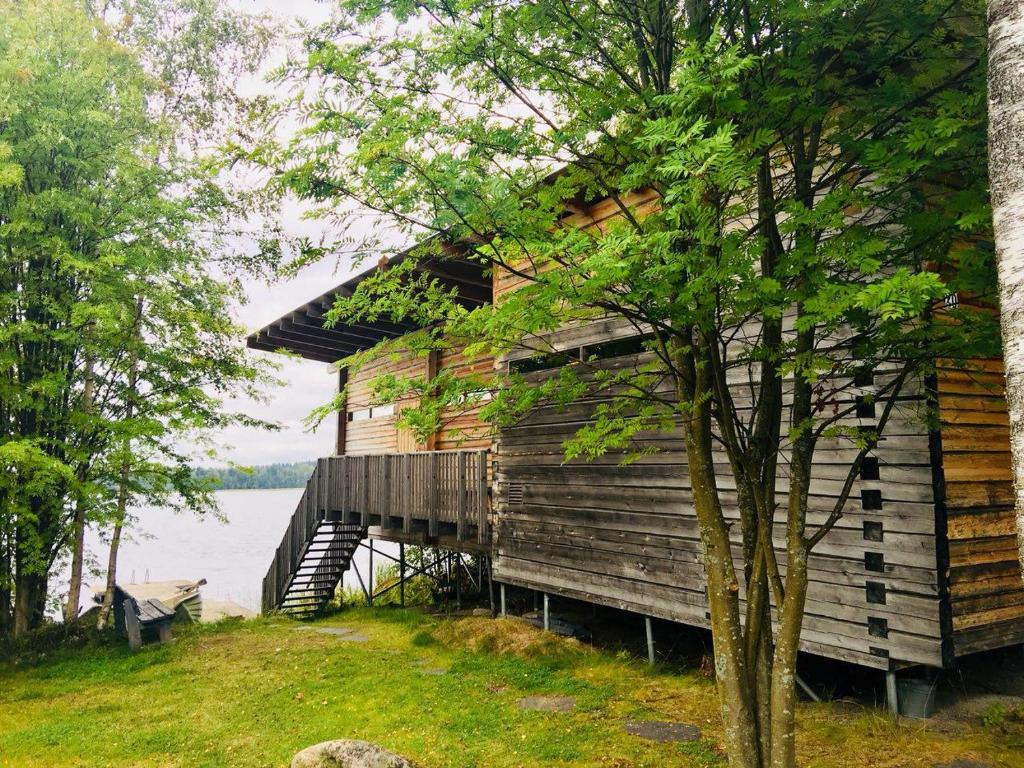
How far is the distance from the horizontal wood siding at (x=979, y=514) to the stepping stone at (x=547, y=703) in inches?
143

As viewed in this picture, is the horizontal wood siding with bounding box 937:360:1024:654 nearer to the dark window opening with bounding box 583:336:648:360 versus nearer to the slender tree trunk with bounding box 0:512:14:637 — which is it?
the dark window opening with bounding box 583:336:648:360

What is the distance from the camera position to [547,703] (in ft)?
23.1

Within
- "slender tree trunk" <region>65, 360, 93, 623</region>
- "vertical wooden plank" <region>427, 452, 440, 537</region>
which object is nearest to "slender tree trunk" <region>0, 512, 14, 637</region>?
"slender tree trunk" <region>65, 360, 93, 623</region>

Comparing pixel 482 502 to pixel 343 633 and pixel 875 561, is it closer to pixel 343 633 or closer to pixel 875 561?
pixel 343 633

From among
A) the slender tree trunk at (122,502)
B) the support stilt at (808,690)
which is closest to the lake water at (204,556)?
the slender tree trunk at (122,502)

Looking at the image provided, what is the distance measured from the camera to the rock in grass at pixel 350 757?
4961mm

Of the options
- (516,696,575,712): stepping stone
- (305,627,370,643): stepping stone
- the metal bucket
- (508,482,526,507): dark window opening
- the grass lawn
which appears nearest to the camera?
the grass lawn

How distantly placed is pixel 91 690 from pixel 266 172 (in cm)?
838

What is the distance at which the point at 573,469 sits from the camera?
30.4ft

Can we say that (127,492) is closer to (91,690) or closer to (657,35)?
(91,690)

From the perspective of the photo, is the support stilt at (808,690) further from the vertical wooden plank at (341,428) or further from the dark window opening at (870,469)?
the vertical wooden plank at (341,428)

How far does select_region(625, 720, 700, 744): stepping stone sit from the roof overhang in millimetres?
6830

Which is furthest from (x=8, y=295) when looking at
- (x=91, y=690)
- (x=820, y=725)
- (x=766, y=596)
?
(x=820, y=725)

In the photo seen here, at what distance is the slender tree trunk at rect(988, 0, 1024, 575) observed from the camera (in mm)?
2127
